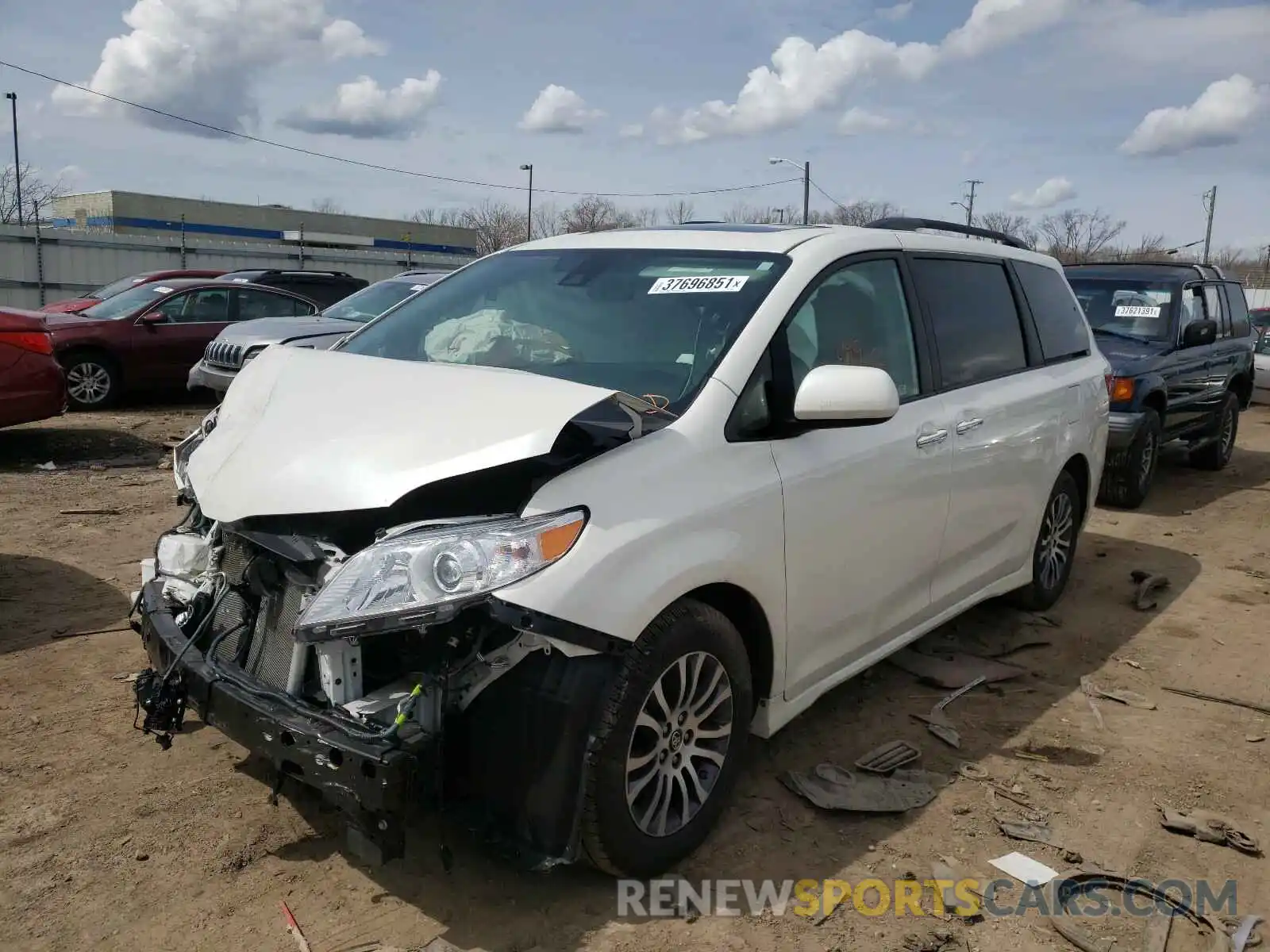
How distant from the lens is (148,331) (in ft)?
39.5

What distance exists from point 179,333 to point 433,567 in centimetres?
1115

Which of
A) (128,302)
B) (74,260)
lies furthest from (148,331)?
(74,260)

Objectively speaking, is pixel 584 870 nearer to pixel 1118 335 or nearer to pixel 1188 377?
pixel 1118 335

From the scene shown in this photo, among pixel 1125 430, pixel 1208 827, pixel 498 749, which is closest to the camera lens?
pixel 498 749

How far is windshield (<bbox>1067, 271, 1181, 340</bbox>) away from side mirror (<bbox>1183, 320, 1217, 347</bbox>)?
178mm

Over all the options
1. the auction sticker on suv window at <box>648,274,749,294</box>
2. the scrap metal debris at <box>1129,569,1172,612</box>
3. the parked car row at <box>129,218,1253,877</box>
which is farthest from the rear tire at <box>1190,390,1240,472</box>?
the auction sticker on suv window at <box>648,274,749,294</box>

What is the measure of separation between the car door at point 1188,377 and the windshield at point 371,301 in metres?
7.27

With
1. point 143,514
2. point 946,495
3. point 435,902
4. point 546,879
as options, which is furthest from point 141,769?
point 143,514

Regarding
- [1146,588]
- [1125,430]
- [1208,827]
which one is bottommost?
[1208,827]

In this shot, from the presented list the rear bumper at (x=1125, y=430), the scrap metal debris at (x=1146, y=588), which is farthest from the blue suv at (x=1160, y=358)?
the scrap metal debris at (x=1146, y=588)

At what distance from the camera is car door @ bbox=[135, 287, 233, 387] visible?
39.4ft

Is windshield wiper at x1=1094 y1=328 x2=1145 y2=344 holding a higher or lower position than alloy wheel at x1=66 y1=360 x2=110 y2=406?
higher

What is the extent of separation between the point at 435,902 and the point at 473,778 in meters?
0.49

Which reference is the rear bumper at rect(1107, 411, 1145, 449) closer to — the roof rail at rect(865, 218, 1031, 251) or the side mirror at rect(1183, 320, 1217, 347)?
the side mirror at rect(1183, 320, 1217, 347)
